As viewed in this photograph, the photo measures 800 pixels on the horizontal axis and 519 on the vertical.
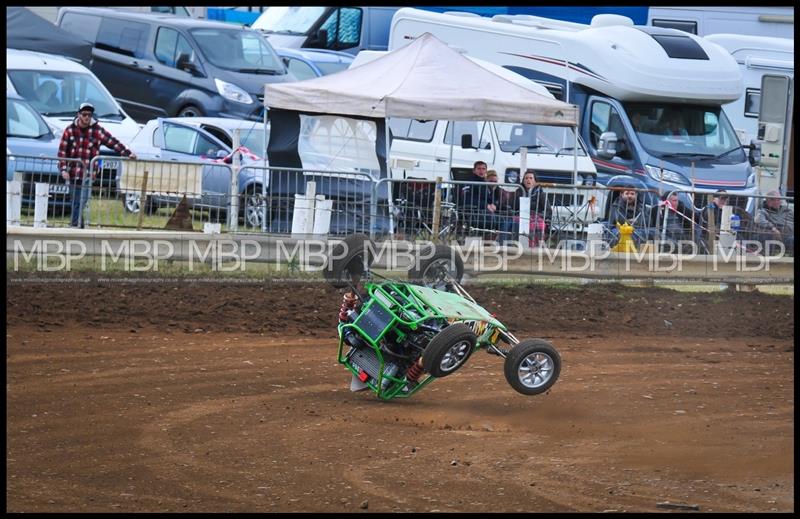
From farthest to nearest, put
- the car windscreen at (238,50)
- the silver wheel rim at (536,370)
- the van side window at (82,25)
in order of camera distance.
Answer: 1. the van side window at (82,25)
2. the car windscreen at (238,50)
3. the silver wheel rim at (536,370)

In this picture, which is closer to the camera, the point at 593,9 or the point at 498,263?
the point at 498,263

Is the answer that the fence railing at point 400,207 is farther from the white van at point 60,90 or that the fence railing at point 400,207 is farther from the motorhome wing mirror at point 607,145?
the white van at point 60,90

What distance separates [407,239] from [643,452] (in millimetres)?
7591

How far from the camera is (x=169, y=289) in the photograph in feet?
45.8

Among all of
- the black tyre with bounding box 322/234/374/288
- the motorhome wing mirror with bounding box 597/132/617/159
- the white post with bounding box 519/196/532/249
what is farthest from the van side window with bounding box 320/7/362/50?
the black tyre with bounding box 322/234/374/288

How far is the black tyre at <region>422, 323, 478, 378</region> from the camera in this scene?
344 inches

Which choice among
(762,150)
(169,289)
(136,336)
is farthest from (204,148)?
(762,150)

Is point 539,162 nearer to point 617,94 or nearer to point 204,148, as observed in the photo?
point 617,94

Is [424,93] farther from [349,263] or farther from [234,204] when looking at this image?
[349,263]

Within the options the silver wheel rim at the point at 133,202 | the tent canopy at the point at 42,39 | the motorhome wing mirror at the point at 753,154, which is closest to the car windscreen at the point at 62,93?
the tent canopy at the point at 42,39

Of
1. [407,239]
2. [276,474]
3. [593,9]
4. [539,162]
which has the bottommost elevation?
[276,474]

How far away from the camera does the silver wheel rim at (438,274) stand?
10.3 metres

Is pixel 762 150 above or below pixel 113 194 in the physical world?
above

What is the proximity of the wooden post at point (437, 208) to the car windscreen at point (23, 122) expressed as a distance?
663 centimetres
